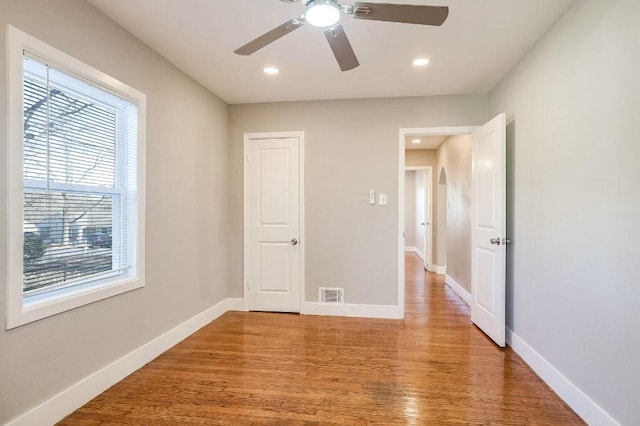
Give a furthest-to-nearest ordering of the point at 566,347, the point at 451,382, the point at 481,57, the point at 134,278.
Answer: the point at 481,57, the point at 134,278, the point at 451,382, the point at 566,347

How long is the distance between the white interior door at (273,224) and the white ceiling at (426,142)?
94.9 inches

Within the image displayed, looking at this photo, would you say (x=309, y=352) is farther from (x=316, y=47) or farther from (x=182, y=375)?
(x=316, y=47)

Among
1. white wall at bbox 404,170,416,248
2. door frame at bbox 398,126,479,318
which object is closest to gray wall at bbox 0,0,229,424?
door frame at bbox 398,126,479,318

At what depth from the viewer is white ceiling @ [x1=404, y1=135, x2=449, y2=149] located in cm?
549

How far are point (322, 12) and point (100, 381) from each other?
8.71 ft

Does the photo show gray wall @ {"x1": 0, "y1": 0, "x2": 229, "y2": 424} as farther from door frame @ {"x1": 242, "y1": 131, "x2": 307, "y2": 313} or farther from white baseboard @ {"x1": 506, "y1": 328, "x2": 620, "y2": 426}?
white baseboard @ {"x1": 506, "y1": 328, "x2": 620, "y2": 426}

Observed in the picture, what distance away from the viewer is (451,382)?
7.66ft

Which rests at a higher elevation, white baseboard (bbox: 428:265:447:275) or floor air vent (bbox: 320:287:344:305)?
floor air vent (bbox: 320:287:344:305)

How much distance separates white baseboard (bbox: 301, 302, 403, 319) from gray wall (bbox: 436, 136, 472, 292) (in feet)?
4.35

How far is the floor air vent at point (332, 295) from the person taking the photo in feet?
12.7

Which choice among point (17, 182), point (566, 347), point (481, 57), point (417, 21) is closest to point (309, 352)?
point (566, 347)

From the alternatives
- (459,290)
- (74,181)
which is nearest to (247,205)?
(74,181)

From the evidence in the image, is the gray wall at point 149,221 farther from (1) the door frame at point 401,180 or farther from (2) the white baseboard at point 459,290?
(2) the white baseboard at point 459,290

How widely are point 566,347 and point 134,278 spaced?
311 cm
